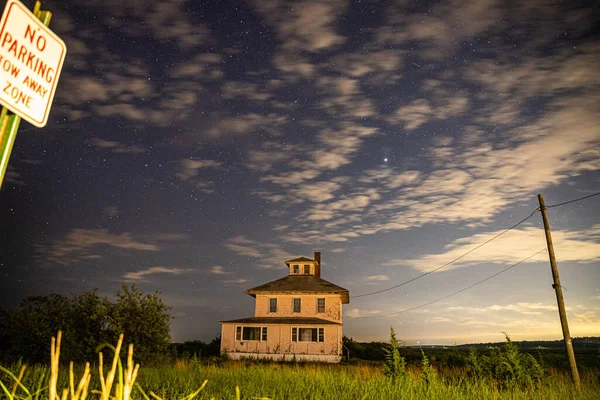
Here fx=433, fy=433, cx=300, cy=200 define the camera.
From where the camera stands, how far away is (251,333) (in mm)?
38625

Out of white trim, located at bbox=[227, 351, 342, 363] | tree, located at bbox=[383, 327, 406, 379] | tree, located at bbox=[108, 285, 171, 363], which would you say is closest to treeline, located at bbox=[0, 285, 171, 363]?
tree, located at bbox=[108, 285, 171, 363]

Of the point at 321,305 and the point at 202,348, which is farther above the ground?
the point at 321,305

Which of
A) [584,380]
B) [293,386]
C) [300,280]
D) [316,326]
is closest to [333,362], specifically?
[316,326]

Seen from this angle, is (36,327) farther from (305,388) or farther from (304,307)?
(304,307)

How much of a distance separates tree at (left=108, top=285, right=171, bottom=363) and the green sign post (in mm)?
20146

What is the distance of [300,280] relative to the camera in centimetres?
4147

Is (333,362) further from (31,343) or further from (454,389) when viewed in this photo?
(454,389)

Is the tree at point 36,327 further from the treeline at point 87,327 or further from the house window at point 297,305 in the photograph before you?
the house window at point 297,305

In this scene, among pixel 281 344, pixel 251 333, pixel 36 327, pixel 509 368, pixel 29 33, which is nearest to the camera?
pixel 29 33

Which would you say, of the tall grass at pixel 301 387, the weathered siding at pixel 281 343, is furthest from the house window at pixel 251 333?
the tall grass at pixel 301 387

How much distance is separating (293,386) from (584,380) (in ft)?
44.0

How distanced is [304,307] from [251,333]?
17.2 ft

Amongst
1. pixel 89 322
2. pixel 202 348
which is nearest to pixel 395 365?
pixel 89 322

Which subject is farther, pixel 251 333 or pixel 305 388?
pixel 251 333
